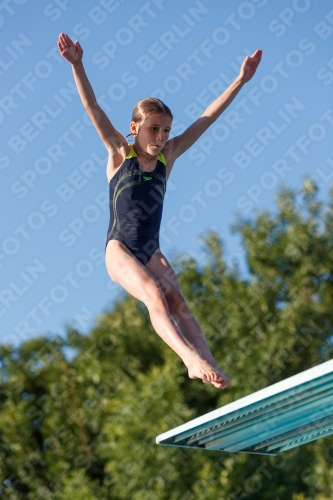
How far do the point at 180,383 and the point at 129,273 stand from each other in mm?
13235

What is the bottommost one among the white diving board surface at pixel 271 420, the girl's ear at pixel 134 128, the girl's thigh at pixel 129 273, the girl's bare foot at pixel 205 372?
the white diving board surface at pixel 271 420

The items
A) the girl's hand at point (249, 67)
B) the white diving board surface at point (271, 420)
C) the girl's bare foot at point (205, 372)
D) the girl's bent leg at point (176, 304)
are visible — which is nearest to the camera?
the white diving board surface at point (271, 420)

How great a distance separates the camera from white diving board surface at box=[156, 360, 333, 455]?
3760mm

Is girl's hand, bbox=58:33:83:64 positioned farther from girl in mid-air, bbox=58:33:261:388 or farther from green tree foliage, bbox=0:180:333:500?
green tree foliage, bbox=0:180:333:500

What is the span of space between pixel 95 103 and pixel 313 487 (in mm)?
12177

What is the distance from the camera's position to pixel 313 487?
14.9 m

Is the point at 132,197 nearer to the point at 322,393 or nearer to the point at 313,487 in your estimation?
the point at 322,393

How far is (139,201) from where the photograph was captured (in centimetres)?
468

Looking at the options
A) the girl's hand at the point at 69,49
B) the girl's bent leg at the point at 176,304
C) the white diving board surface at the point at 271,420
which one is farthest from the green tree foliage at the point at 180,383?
the girl's hand at the point at 69,49

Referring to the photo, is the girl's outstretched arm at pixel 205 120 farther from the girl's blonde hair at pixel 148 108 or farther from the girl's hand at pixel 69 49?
the girl's hand at pixel 69 49

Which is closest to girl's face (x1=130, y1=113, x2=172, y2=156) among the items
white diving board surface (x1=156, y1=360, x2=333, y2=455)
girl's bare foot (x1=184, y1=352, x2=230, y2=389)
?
girl's bare foot (x1=184, y1=352, x2=230, y2=389)

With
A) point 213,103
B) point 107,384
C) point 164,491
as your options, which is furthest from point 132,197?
point 107,384

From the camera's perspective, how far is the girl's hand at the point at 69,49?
455cm

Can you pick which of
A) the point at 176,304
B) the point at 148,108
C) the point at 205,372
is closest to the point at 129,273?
the point at 176,304
